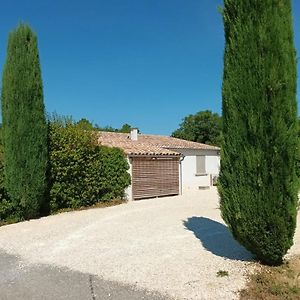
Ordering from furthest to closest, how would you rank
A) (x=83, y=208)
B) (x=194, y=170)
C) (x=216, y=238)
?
(x=194, y=170), (x=83, y=208), (x=216, y=238)

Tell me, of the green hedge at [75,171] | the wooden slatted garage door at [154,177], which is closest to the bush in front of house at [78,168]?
the green hedge at [75,171]

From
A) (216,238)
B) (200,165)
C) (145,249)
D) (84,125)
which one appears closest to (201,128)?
(200,165)

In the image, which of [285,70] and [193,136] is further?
[193,136]

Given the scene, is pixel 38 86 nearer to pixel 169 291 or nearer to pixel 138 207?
pixel 138 207

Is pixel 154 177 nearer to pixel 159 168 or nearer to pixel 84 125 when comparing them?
pixel 159 168

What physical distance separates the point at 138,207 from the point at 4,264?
8768mm

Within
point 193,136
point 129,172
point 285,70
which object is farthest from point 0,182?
point 193,136

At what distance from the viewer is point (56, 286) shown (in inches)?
234

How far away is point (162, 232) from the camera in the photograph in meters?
9.96

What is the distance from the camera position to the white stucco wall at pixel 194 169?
88.5ft

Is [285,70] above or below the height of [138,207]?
above

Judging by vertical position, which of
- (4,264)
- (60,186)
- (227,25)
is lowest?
(4,264)

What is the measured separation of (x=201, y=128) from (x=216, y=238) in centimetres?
4190

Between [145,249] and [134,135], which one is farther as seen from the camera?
[134,135]
